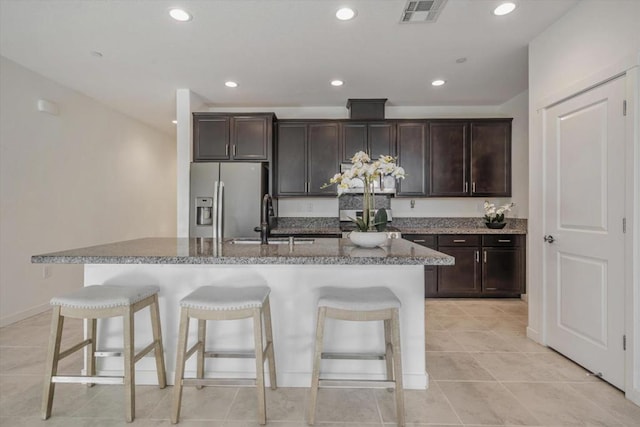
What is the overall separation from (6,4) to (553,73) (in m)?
4.13

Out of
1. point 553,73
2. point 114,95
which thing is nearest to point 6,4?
point 114,95

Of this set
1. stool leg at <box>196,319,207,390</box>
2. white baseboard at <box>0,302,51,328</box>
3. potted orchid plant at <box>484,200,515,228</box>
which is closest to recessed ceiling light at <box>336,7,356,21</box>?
stool leg at <box>196,319,207,390</box>

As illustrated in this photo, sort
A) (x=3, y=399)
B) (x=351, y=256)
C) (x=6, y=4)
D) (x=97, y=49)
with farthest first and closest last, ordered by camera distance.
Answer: (x=97, y=49) → (x=6, y=4) → (x=3, y=399) → (x=351, y=256)

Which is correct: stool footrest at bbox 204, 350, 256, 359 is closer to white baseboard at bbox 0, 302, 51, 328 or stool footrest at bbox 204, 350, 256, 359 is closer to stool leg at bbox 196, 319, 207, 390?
stool leg at bbox 196, 319, 207, 390

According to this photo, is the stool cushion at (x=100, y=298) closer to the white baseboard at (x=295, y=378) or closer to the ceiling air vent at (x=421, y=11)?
the white baseboard at (x=295, y=378)

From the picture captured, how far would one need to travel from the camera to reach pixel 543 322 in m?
2.67

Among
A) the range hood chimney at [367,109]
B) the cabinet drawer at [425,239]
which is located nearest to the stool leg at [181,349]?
the cabinet drawer at [425,239]

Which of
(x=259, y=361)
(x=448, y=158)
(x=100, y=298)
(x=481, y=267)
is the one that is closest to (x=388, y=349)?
(x=259, y=361)

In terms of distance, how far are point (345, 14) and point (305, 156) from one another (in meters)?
2.08

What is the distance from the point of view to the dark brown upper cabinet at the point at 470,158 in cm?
428

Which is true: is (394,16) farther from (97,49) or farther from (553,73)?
(97,49)

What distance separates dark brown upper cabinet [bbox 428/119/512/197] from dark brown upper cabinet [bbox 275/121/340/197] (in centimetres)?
133

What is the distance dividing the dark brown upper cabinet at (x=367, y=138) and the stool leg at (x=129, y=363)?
319cm

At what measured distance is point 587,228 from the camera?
226 cm
